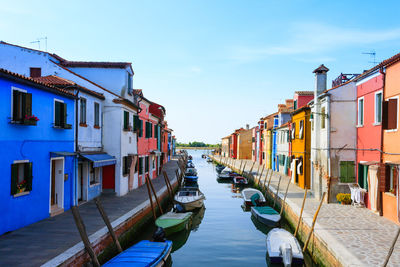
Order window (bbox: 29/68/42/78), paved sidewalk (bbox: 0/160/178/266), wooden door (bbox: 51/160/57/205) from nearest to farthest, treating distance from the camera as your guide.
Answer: paved sidewalk (bbox: 0/160/178/266) → wooden door (bbox: 51/160/57/205) → window (bbox: 29/68/42/78)

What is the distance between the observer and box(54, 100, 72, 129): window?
14.7 metres

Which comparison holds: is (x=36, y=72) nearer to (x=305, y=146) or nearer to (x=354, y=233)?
(x=354, y=233)

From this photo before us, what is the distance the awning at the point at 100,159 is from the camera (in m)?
16.6

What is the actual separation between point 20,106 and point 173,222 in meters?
8.77

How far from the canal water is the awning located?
174 inches

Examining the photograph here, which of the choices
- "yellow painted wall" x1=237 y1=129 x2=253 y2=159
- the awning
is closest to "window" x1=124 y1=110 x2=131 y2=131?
the awning

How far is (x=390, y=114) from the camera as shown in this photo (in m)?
13.9

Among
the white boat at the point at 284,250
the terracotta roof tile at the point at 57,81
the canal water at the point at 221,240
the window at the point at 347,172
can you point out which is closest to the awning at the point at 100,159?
the terracotta roof tile at the point at 57,81

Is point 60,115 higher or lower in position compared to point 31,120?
higher

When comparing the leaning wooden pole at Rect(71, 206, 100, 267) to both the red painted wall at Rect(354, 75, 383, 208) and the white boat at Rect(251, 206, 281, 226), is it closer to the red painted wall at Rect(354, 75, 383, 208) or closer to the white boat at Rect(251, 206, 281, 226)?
the white boat at Rect(251, 206, 281, 226)

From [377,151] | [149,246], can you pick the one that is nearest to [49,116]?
[149,246]

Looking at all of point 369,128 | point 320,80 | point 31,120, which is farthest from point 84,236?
point 320,80

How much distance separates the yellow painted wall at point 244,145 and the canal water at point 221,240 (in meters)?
42.3

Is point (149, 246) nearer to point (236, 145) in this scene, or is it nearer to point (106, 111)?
point (106, 111)
